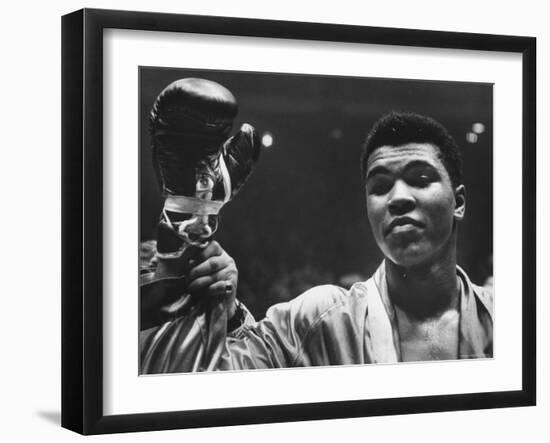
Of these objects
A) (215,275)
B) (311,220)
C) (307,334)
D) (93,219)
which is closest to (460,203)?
(311,220)

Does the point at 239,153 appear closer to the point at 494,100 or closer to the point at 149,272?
the point at 149,272

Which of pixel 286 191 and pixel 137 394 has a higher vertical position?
pixel 286 191

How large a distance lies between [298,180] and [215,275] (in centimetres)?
51

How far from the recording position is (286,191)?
5789mm

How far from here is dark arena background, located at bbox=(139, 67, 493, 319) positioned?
5691 mm

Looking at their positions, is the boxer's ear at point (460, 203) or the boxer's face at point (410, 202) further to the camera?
the boxer's ear at point (460, 203)

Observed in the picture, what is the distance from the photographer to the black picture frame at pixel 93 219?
17.7 ft

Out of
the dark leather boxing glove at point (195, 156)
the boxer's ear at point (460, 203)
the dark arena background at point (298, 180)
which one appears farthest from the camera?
the boxer's ear at point (460, 203)

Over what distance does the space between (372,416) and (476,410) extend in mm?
495

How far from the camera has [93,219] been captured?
540 centimetres

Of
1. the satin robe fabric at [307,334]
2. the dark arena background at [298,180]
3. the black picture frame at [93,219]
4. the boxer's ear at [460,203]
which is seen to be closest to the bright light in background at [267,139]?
the dark arena background at [298,180]

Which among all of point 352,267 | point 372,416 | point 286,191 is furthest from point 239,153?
point 372,416

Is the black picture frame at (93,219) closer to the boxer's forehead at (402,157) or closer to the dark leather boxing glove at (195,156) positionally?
the dark leather boxing glove at (195,156)

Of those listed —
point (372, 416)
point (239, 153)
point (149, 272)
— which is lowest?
point (372, 416)
